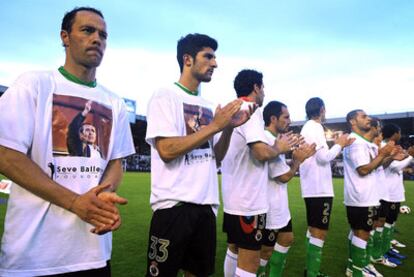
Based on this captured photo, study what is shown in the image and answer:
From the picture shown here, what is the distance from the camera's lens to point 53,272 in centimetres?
170

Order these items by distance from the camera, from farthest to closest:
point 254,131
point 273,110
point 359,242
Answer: point 359,242 < point 273,110 < point 254,131

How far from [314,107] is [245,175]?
2.19 meters

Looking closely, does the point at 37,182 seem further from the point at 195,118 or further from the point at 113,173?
the point at 195,118

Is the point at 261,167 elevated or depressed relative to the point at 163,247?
elevated

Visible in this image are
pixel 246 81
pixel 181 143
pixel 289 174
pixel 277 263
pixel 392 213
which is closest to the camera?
pixel 181 143

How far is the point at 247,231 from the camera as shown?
131 inches

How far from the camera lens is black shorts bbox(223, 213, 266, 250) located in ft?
10.8

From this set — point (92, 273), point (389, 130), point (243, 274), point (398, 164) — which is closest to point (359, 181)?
point (243, 274)

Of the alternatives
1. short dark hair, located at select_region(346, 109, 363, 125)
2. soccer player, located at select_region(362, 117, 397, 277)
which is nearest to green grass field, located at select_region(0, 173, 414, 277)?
soccer player, located at select_region(362, 117, 397, 277)

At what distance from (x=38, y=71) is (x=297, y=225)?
8106 millimetres

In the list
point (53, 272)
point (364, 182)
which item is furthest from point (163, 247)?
point (364, 182)

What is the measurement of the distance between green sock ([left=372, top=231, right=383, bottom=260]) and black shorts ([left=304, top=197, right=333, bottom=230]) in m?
2.03

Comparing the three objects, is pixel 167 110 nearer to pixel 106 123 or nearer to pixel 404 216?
pixel 106 123

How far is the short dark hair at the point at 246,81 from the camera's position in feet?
12.7
